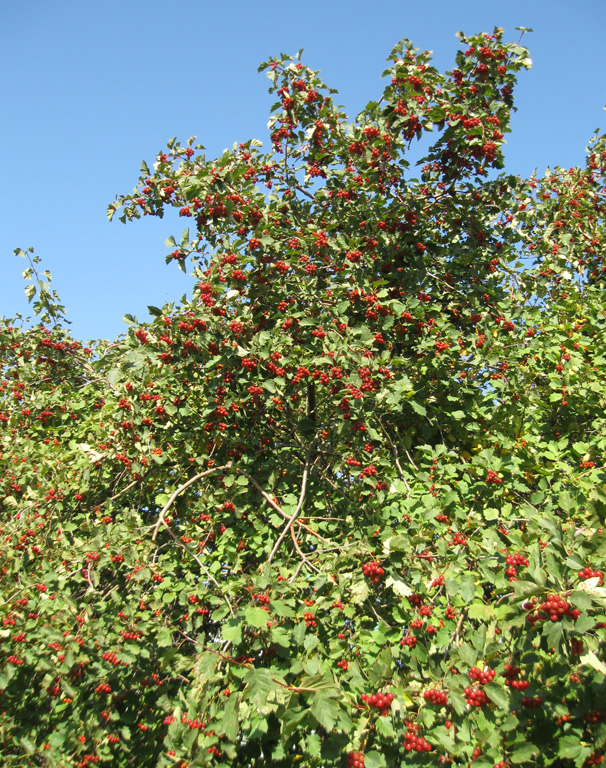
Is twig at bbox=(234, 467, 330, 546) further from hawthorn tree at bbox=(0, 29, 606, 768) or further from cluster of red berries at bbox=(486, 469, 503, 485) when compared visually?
cluster of red berries at bbox=(486, 469, 503, 485)

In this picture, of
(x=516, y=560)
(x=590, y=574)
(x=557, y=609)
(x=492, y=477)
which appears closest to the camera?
(x=557, y=609)

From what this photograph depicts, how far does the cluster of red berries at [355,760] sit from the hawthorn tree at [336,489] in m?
0.01

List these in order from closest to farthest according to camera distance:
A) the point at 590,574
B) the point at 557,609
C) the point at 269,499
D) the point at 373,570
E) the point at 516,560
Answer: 1. the point at 557,609
2. the point at 590,574
3. the point at 516,560
4. the point at 373,570
5. the point at 269,499

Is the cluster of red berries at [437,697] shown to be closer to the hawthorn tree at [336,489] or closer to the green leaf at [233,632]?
the hawthorn tree at [336,489]

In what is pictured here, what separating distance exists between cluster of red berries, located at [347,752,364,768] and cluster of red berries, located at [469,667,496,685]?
2.18ft

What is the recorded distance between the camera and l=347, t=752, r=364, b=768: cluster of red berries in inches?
95.0

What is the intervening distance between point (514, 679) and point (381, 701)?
64 cm

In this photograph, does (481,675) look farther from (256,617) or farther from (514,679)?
(256,617)

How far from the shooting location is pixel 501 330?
15.6 feet

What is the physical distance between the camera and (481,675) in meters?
2.37

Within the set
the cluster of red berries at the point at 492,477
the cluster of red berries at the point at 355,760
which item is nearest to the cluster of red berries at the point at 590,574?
the cluster of red berries at the point at 355,760

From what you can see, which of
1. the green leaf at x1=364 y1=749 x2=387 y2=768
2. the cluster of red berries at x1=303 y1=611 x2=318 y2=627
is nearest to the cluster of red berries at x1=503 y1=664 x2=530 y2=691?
the green leaf at x1=364 y1=749 x2=387 y2=768

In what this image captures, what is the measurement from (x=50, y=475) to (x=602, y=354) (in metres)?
5.75

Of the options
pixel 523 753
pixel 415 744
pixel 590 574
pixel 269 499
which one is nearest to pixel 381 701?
pixel 415 744
